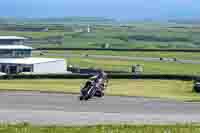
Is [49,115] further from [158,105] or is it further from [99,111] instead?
[158,105]

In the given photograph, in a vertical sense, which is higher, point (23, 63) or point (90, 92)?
point (90, 92)

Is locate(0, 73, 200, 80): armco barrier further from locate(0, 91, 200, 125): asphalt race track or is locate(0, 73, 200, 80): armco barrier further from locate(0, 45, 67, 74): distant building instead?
locate(0, 91, 200, 125): asphalt race track

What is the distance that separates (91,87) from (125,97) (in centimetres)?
189

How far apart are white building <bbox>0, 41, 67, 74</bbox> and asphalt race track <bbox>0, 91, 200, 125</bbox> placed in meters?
42.9

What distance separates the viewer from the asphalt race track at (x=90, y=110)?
18.1 m

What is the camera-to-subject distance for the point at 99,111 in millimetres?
21109

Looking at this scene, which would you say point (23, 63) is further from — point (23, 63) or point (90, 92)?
point (90, 92)

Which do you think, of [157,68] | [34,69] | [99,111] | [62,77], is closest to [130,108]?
[99,111]

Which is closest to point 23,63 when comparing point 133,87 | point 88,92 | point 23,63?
point 23,63

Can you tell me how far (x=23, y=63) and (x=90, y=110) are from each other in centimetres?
5095

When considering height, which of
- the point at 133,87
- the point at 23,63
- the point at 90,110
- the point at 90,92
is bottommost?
the point at 23,63

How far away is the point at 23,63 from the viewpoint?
71.7m

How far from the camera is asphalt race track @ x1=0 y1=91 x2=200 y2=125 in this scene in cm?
1806

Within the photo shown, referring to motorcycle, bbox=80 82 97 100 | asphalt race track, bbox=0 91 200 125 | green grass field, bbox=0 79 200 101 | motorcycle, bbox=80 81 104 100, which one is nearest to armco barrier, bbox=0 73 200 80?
green grass field, bbox=0 79 200 101
